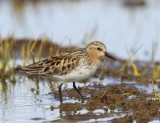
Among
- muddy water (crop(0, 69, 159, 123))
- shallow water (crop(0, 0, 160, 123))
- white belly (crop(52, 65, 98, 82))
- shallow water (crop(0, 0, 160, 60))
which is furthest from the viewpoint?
shallow water (crop(0, 0, 160, 60))

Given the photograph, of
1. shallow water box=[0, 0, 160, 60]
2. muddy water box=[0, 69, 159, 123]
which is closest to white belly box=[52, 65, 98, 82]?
muddy water box=[0, 69, 159, 123]

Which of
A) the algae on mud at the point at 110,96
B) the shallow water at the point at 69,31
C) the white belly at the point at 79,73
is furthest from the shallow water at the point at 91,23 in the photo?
the white belly at the point at 79,73

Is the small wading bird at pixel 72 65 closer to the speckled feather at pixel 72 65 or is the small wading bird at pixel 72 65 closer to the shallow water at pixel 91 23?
the speckled feather at pixel 72 65

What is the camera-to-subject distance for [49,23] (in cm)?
2106

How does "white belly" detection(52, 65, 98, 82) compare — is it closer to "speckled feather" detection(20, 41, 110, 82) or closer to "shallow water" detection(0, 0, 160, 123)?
"speckled feather" detection(20, 41, 110, 82)

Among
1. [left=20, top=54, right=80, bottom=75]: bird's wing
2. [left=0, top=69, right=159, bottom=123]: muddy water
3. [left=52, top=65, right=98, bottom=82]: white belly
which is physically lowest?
[left=0, top=69, right=159, bottom=123]: muddy water

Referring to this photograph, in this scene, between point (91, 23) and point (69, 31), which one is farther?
point (91, 23)

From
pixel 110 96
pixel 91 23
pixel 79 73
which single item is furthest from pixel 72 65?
pixel 91 23

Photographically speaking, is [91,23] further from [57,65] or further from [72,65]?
[72,65]

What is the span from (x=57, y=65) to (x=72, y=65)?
35cm

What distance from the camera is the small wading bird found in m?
10.8

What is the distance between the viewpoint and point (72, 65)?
10.9 m

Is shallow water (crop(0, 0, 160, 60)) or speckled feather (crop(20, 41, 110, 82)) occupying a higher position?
shallow water (crop(0, 0, 160, 60))

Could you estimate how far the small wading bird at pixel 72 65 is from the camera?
10805mm
